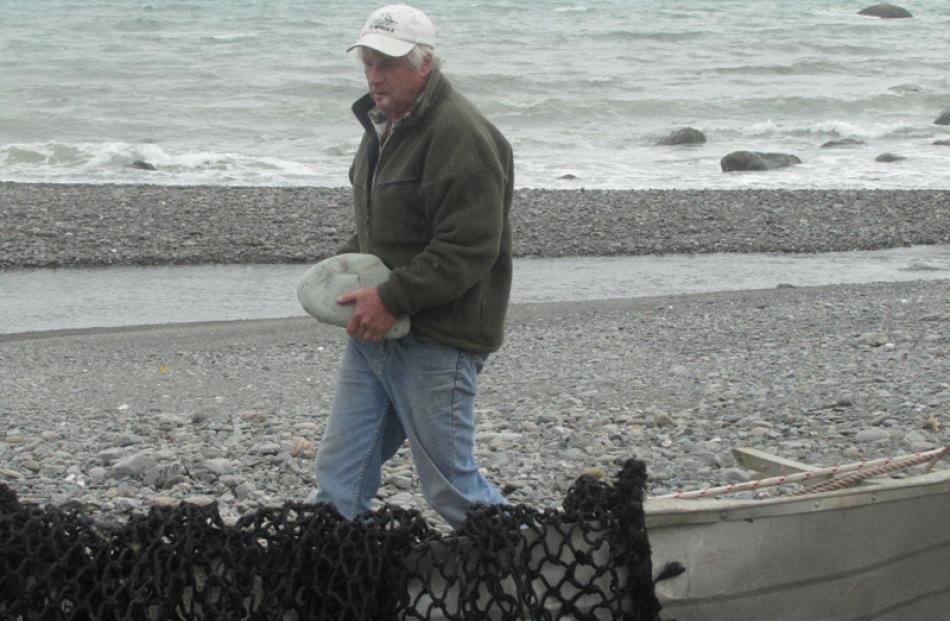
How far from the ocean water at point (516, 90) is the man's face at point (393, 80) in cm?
1735

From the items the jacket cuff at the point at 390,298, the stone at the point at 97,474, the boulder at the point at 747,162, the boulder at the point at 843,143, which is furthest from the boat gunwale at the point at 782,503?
the boulder at the point at 843,143

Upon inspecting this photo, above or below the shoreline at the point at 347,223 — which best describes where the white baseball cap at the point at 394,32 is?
above

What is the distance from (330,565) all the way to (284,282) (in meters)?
10.4

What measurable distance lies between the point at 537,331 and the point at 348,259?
22.4 feet

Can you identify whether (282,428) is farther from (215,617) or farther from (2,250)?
(2,250)

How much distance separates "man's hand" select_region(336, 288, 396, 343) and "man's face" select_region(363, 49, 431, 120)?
0.57m

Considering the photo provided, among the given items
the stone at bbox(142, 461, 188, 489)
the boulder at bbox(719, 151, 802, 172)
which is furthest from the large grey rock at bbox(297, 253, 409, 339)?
the boulder at bbox(719, 151, 802, 172)

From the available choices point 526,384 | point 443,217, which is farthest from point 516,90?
point 443,217

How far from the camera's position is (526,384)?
8688 mm

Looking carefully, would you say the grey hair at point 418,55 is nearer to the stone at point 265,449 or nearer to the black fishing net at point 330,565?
the black fishing net at point 330,565

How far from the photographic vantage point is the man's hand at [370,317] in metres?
3.92

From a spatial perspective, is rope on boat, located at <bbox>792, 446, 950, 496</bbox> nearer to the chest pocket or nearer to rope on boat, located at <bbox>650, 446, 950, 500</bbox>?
rope on boat, located at <bbox>650, 446, 950, 500</bbox>

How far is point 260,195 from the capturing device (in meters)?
18.3

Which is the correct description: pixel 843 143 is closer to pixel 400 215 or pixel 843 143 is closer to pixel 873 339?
pixel 873 339
